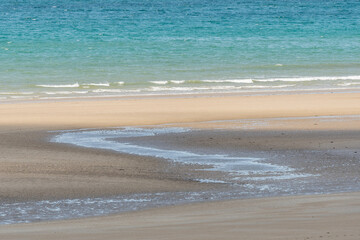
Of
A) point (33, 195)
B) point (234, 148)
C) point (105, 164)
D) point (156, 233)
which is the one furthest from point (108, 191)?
point (234, 148)

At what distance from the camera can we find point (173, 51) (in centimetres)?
3250

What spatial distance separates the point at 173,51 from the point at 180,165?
77.7 feet

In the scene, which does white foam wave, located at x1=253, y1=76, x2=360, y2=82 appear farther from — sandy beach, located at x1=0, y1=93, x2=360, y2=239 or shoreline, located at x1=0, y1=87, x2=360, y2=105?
sandy beach, located at x1=0, y1=93, x2=360, y2=239

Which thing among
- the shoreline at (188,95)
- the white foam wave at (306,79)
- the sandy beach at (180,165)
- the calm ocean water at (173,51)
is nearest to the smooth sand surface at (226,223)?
the sandy beach at (180,165)

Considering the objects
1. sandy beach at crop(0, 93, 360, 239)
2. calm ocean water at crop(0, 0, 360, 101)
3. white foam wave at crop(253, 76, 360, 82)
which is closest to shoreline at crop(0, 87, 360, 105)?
sandy beach at crop(0, 93, 360, 239)

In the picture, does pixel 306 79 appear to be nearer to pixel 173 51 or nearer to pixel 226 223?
pixel 173 51

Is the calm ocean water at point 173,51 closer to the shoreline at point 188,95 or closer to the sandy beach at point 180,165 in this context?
the shoreline at point 188,95

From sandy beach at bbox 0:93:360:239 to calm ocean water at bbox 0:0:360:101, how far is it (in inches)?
172

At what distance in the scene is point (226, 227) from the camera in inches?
222

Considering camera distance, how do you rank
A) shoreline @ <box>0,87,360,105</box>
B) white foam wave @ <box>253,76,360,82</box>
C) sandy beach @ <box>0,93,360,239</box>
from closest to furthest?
sandy beach @ <box>0,93,360,239</box>
shoreline @ <box>0,87,360,105</box>
white foam wave @ <box>253,76,360,82</box>

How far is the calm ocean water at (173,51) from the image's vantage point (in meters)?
22.4

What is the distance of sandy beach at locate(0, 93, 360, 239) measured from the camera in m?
5.67

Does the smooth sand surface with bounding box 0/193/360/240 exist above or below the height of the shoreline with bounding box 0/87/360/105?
below

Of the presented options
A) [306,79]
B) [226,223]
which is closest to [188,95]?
[306,79]
